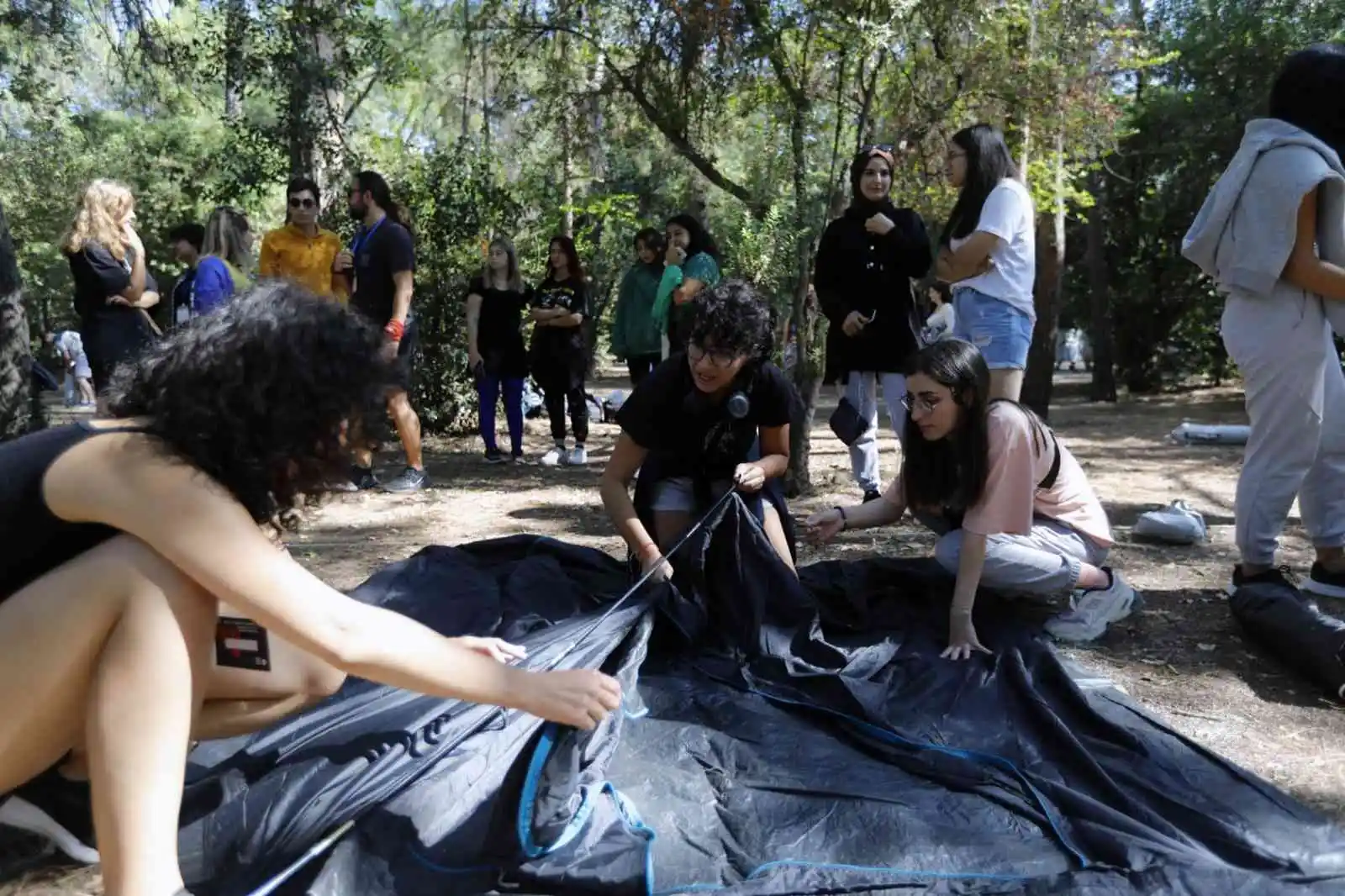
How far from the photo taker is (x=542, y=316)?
6.73 m

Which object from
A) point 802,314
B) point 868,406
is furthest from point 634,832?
point 802,314

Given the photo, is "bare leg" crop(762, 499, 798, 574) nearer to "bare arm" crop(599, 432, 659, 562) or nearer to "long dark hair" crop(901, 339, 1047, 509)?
"bare arm" crop(599, 432, 659, 562)

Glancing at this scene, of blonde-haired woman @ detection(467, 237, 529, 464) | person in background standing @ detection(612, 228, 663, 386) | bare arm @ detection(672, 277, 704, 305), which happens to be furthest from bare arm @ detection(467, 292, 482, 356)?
bare arm @ detection(672, 277, 704, 305)

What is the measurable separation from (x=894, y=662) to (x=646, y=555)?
2.24 ft

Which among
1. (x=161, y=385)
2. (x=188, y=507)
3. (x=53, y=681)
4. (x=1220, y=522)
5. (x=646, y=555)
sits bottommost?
(x=1220, y=522)

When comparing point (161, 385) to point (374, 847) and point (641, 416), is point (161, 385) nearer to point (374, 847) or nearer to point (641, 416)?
point (374, 847)

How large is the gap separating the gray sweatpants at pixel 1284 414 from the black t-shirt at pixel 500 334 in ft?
14.7

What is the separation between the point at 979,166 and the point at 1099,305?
10.5 meters

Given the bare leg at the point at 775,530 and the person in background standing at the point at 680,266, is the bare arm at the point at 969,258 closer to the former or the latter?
the bare leg at the point at 775,530

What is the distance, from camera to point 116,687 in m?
1.46

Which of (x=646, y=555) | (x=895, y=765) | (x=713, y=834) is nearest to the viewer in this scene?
(x=713, y=834)

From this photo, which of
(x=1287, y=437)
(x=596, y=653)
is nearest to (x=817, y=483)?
(x=1287, y=437)

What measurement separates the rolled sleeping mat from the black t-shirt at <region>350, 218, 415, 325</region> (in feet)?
12.8

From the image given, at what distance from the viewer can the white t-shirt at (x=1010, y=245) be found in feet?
12.5
